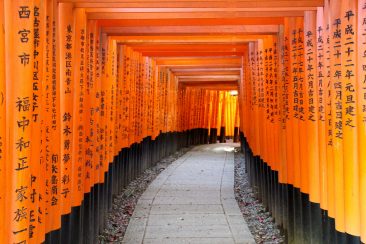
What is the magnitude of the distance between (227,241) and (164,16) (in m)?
3.56

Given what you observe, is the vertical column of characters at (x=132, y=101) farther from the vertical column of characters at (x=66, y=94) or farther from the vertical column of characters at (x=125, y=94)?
the vertical column of characters at (x=66, y=94)

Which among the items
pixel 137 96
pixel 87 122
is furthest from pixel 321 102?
pixel 137 96

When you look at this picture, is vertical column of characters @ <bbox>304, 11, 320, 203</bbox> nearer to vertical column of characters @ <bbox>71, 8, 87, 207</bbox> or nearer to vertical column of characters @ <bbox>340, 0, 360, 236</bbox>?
vertical column of characters @ <bbox>340, 0, 360, 236</bbox>

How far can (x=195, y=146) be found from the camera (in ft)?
81.4

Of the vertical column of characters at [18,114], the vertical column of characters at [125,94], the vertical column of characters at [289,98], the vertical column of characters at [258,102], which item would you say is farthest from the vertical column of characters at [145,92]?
the vertical column of characters at [18,114]

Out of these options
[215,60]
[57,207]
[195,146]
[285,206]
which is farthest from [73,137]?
[195,146]

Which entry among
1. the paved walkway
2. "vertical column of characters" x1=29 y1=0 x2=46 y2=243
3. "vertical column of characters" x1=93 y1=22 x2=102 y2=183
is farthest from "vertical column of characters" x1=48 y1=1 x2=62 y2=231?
the paved walkway

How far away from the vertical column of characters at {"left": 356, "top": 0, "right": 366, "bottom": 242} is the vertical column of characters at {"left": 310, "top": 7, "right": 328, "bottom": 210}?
3.59ft

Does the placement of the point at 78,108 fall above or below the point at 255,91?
below

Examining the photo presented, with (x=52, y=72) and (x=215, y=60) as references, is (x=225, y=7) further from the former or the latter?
(x=215, y=60)

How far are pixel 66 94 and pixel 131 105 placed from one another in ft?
20.4

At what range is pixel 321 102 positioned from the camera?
505 centimetres

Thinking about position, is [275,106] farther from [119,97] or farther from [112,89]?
[119,97]

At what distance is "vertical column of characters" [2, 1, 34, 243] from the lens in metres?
3.24
